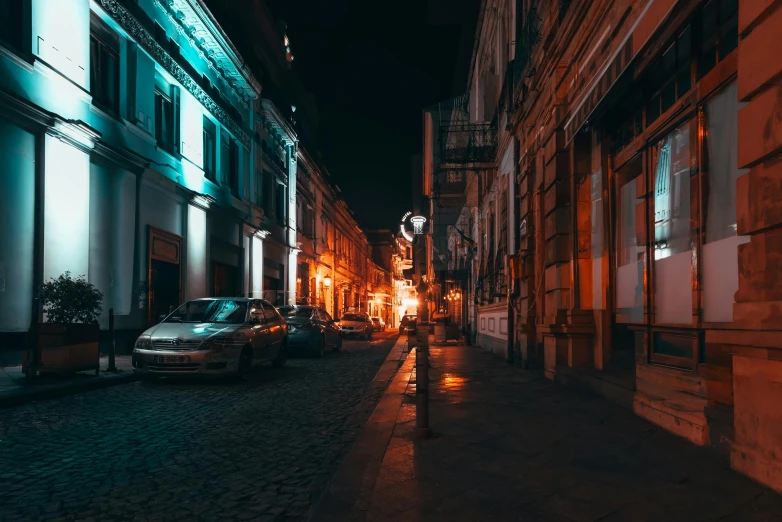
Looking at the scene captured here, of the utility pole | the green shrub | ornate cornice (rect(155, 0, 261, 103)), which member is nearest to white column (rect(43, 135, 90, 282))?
the green shrub

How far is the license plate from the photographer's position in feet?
31.6

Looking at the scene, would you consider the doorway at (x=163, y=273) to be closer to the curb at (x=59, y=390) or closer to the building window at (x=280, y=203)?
the curb at (x=59, y=390)

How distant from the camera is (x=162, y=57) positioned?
16.7 m

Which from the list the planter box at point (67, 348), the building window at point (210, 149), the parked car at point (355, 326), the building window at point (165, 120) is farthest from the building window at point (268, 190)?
the planter box at point (67, 348)

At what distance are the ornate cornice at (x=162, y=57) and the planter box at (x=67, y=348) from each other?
824 centimetres

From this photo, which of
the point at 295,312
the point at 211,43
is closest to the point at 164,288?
the point at 295,312

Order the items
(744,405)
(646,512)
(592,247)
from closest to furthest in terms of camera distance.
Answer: (646,512)
(744,405)
(592,247)

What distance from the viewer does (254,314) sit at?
11688 mm

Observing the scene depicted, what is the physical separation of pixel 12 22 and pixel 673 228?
11.8m

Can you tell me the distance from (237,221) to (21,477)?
751 inches

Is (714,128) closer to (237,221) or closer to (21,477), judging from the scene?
(21,477)

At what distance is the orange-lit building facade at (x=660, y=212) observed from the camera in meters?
3.89

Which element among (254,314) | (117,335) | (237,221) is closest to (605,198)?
(254,314)

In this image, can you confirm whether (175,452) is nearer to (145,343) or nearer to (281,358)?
(145,343)
